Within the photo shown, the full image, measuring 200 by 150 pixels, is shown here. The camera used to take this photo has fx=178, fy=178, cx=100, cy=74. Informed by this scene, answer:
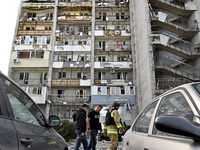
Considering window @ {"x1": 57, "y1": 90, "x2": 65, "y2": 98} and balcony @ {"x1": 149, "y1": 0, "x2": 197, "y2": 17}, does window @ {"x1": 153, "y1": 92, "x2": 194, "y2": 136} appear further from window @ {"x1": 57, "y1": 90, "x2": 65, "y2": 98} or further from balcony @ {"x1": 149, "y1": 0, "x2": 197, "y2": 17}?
window @ {"x1": 57, "y1": 90, "x2": 65, "y2": 98}

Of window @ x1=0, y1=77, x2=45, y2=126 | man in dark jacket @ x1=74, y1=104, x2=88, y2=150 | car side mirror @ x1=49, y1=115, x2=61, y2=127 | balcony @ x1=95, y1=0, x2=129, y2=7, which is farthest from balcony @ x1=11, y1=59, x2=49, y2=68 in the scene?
window @ x1=0, y1=77, x2=45, y2=126

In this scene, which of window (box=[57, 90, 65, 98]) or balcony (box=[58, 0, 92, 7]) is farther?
balcony (box=[58, 0, 92, 7])

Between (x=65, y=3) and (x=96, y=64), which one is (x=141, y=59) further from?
(x=65, y=3)

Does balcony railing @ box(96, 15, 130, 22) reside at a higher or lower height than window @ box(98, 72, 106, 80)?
higher

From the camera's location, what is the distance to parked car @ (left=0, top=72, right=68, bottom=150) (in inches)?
53.9

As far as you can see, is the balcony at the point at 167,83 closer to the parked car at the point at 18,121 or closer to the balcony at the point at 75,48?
the balcony at the point at 75,48

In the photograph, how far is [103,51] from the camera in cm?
2436

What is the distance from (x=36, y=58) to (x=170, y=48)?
54.9ft

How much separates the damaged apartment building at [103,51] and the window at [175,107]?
50.8 feet

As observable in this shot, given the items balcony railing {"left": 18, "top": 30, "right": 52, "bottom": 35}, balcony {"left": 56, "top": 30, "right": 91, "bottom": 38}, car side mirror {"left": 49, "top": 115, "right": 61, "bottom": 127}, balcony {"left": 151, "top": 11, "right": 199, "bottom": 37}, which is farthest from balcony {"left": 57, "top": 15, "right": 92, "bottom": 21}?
car side mirror {"left": 49, "top": 115, "right": 61, "bottom": 127}

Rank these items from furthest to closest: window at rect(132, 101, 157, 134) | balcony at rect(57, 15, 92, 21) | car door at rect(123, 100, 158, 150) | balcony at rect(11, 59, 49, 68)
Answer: balcony at rect(57, 15, 92, 21) < balcony at rect(11, 59, 49, 68) < window at rect(132, 101, 157, 134) < car door at rect(123, 100, 158, 150)

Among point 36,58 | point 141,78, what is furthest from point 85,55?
point 141,78

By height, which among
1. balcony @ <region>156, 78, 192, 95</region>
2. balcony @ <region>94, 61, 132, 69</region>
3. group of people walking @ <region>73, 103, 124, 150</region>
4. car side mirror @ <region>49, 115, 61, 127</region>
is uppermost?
balcony @ <region>94, 61, 132, 69</region>

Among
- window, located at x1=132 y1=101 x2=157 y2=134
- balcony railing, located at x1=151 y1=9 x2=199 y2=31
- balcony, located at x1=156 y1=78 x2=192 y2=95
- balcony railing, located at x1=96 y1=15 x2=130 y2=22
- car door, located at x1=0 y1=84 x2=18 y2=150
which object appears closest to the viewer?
car door, located at x1=0 y1=84 x2=18 y2=150
